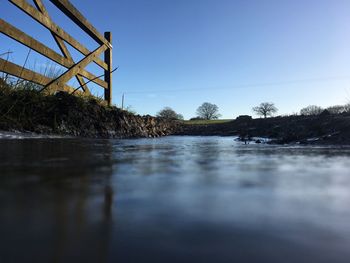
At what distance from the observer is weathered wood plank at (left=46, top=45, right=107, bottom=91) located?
6.15 meters

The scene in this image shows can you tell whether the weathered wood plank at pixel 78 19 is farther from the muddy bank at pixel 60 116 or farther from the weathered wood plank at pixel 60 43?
the muddy bank at pixel 60 116

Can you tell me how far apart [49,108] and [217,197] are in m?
4.38

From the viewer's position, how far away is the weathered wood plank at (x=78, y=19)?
20.8 feet

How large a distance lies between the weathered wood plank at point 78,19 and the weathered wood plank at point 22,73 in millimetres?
1347

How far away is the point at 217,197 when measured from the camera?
4.09 feet

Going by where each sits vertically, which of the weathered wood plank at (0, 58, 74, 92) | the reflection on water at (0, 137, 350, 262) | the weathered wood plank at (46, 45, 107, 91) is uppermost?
the weathered wood plank at (46, 45, 107, 91)

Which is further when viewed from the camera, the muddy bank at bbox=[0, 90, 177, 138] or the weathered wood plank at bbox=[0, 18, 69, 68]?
the weathered wood plank at bbox=[0, 18, 69, 68]

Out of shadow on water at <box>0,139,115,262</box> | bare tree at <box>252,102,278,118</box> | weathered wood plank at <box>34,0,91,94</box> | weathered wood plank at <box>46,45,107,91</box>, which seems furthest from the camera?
bare tree at <box>252,102,278,118</box>

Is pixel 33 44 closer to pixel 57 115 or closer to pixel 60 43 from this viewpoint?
pixel 57 115

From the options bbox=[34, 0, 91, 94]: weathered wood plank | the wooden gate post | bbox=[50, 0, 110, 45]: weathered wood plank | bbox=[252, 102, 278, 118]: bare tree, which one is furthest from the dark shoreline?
bbox=[252, 102, 278, 118]: bare tree

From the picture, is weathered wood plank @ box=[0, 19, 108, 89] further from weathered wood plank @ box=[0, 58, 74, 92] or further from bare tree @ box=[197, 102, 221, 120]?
bare tree @ box=[197, 102, 221, 120]

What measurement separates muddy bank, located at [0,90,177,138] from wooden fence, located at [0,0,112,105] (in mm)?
370

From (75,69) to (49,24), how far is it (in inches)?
45.4

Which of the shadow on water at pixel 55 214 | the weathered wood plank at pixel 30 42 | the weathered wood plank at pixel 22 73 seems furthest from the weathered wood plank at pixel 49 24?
the shadow on water at pixel 55 214
